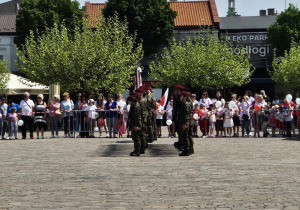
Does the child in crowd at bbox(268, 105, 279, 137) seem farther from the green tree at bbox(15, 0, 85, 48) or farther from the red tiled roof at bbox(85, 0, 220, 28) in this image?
the red tiled roof at bbox(85, 0, 220, 28)

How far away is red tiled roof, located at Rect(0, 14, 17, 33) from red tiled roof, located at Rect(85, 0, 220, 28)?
25.5 feet

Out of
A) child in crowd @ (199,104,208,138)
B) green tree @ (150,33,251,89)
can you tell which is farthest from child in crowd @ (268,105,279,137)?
green tree @ (150,33,251,89)

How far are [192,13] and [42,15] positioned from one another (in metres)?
15.1

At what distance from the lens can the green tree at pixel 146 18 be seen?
211 feet

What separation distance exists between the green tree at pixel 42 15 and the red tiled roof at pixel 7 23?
9.74 m

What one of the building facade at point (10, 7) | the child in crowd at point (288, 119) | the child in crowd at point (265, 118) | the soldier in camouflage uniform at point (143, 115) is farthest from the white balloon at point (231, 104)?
the building facade at point (10, 7)

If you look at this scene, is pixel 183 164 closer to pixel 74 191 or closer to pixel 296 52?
pixel 74 191

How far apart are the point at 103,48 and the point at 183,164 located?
31.1 m

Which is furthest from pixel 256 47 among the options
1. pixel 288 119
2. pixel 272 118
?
pixel 288 119

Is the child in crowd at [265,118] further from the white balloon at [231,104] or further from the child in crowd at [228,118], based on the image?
the white balloon at [231,104]

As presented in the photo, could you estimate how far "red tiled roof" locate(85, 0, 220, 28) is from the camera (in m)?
70.3

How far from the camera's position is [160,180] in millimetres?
12773

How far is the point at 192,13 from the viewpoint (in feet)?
238

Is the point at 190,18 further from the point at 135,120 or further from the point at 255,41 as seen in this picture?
the point at 135,120
